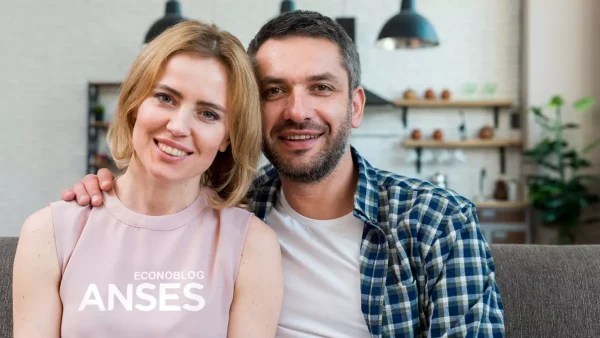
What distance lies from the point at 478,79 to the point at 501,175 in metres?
0.93

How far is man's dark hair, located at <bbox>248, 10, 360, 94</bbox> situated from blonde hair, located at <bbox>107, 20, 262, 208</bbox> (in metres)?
0.28

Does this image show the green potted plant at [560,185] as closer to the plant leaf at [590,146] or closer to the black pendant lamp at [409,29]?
the plant leaf at [590,146]

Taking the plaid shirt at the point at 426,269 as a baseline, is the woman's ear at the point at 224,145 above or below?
above

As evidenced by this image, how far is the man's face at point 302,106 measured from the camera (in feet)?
5.50

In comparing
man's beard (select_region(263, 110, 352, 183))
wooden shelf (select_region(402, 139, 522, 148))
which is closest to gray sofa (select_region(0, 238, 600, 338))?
man's beard (select_region(263, 110, 352, 183))

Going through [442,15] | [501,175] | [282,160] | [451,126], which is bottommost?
[501,175]

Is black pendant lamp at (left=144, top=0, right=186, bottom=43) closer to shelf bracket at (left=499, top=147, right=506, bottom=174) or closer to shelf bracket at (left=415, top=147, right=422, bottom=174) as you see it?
shelf bracket at (left=415, top=147, right=422, bottom=174)

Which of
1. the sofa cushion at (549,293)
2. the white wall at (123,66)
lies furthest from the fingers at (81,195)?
the white wall at (123,66)

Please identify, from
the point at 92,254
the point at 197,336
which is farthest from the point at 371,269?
the point at 92,254

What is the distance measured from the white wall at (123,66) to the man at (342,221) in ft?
15.1

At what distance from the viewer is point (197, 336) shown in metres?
1.33

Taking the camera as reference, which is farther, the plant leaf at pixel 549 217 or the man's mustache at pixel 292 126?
the plant leaf at pixel 549 217

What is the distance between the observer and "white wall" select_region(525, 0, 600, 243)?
5965 mm

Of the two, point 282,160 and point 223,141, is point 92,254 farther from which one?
point 282,160
